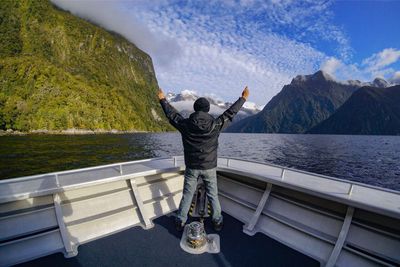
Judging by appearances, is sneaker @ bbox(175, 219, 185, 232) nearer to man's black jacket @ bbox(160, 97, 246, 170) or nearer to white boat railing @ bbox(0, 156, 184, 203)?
man's black jacket @ bbox(160, 97, 246, 170)

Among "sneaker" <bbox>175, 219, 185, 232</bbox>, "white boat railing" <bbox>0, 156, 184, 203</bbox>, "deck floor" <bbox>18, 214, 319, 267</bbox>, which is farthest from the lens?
"sneaker" <bbox>175, 219, 185, 232</bbox>

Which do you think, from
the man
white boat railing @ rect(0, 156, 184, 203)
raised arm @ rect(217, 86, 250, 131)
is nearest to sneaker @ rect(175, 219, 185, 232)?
the man

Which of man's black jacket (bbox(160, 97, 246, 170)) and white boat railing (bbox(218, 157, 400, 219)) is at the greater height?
man's black jacket (bbox(160, 97, 246, 170))

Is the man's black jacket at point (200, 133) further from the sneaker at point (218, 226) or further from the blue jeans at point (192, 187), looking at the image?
the sneaker at point (218, 226)

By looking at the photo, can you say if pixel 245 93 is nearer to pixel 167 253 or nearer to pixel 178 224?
pixel 178 224

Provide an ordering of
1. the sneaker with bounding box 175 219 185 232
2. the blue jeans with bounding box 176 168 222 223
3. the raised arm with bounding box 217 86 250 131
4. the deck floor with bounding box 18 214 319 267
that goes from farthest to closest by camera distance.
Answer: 1. the sneaker with bounding box 175 219 185 232
2. the blue jeans with bounding box 176 168 222 223
3. the raised arm with bounding box 217 86 250 131
4. the deck floor with bounding box 18 214 319 267

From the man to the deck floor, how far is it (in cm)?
57

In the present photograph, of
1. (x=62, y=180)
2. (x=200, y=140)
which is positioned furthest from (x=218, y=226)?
(x=62, y=180)

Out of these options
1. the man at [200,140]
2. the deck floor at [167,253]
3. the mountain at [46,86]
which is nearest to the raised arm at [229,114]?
the man at [200,140]

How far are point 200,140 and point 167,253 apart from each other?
2299mm

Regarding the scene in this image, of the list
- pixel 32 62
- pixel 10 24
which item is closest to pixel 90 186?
pixel 32 62

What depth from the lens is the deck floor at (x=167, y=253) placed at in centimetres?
389

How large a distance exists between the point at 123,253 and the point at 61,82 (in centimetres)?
16049

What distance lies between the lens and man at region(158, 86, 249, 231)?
4301mm
